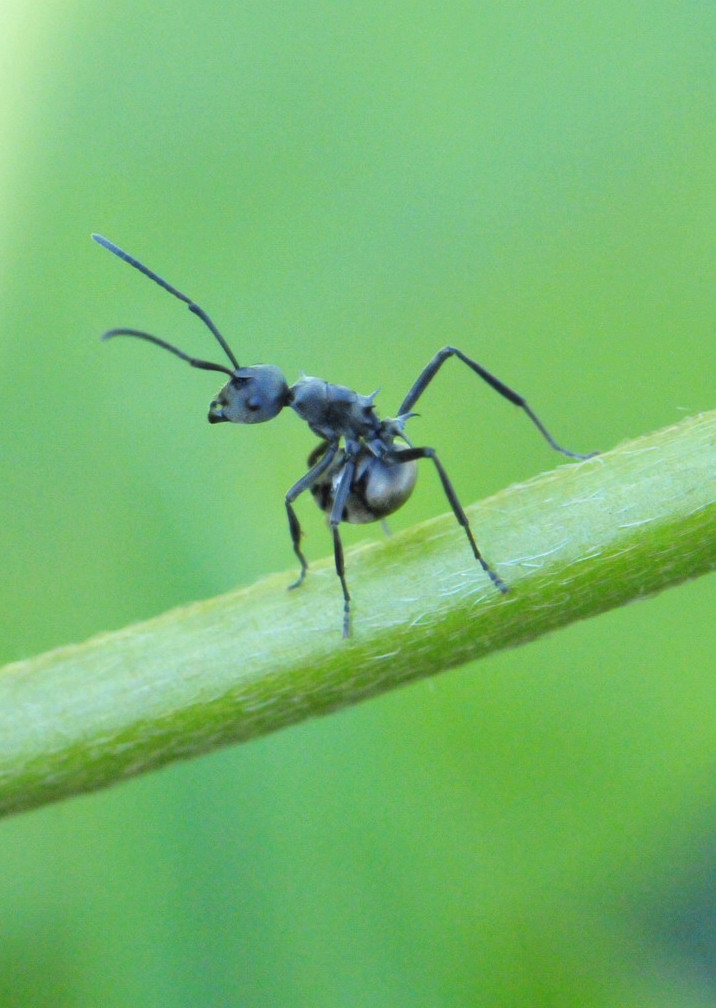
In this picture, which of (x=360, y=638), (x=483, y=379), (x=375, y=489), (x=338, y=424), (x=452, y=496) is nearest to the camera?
(x=360, y=638)

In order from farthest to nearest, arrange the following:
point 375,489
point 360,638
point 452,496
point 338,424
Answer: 1. point 338,424
2. point 375,489
3. point 452,496
4. point 360,638

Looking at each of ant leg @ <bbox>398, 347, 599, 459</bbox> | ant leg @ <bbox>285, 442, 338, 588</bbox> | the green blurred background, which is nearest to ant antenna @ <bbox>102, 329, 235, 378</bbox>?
the green blurred background

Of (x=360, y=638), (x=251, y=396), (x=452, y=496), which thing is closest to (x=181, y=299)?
(x=251, y=396)

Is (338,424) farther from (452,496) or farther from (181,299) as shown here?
(452,496)

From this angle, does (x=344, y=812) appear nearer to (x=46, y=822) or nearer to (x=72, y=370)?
(x=46, y=822)

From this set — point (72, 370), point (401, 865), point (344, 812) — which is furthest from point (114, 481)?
point (401, 865)

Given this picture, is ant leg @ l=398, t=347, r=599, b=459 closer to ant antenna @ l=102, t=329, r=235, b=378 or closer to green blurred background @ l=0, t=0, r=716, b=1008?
green blurred background @ l=0, t=0, r=716, b=1008

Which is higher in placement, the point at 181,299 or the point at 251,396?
the point at 181,299
